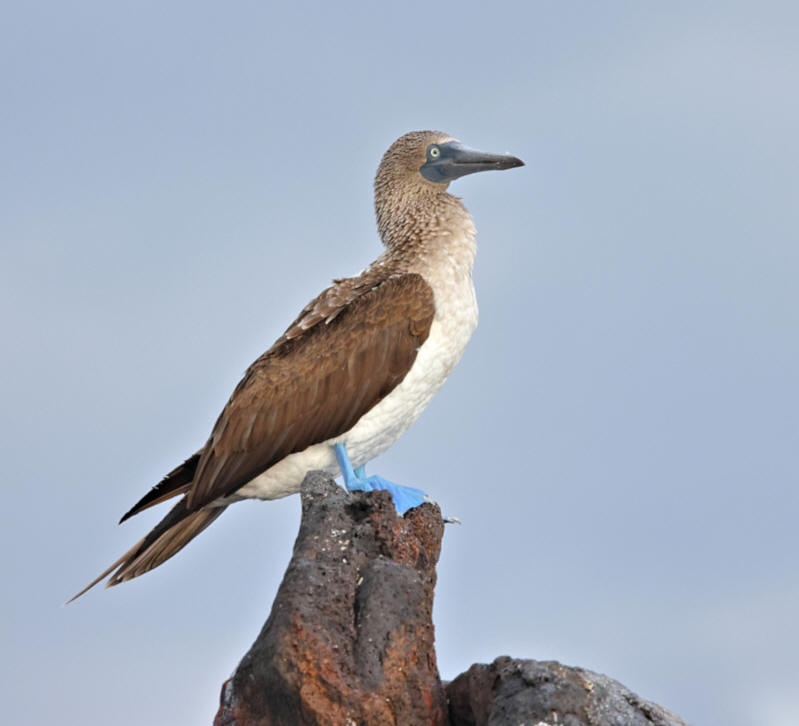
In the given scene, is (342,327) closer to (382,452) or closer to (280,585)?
(382,452)

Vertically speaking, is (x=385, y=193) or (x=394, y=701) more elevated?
(x=385, y=193)

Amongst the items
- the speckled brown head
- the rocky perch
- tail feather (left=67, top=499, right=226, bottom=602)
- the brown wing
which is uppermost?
the speckled brown head

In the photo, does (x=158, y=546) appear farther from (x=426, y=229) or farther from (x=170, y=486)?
(x=426, y=229)

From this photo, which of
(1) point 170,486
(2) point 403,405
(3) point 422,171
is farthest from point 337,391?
(3) point 422,171

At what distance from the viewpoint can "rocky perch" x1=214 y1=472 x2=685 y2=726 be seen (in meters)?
5.98

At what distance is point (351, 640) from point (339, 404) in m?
2.35

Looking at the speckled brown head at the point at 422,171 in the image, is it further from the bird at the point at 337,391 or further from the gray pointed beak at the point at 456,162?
the bird at the point at 337,391

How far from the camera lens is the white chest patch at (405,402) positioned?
8.48m

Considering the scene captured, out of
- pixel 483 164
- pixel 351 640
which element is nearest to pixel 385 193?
pixel 483 164

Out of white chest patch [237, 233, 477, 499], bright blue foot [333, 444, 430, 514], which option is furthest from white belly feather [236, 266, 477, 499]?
bright blue foot [333, 444, 430, 514]

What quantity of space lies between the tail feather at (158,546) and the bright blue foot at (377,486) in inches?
46.7

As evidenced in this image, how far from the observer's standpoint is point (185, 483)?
886 cm

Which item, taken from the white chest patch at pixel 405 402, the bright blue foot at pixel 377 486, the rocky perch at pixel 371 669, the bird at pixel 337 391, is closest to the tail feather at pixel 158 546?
the bird at pixel 337 391

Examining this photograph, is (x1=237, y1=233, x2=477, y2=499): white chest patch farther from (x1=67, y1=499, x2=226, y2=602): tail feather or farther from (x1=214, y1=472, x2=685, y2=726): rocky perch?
(x1=214, y1=472, x2=685, y2=726): rocky perch
